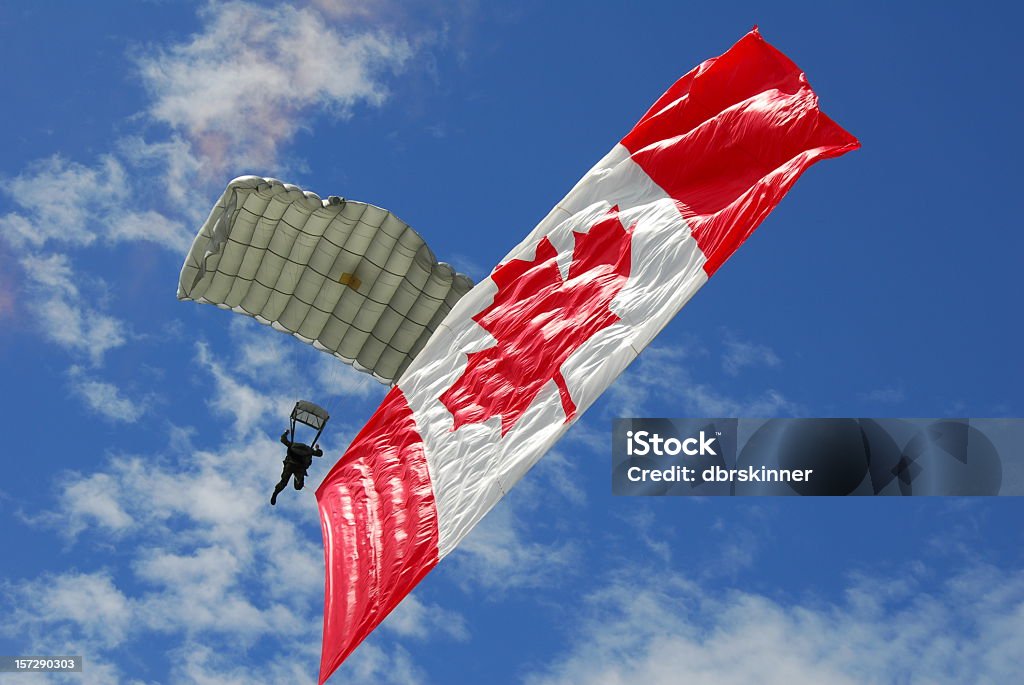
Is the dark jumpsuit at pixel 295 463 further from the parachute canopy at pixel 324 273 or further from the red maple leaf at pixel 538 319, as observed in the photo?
the red maple leaf at pixel 538 319

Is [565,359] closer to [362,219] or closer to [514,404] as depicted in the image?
[514,404]

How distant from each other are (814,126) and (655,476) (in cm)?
613

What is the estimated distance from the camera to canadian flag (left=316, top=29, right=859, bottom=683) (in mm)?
13062

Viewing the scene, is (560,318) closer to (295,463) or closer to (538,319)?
(538,319)

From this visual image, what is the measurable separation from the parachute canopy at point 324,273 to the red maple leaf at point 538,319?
518 cm

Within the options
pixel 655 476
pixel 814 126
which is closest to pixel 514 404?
pixel 814 126

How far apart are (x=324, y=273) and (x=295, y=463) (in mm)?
2710

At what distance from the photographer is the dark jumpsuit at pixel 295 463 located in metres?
19.9

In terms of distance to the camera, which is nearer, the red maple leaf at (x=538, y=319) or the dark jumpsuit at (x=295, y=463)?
the red maple leaf at (x=538, y=319)

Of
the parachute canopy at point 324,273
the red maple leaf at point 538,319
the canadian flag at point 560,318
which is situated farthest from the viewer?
the parachute canopy at point 324,273

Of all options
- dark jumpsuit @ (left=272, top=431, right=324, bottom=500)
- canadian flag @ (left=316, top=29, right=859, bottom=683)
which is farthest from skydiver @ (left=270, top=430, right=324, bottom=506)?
canadian flag @ (left=316, top=29, right=859, bottom=683)

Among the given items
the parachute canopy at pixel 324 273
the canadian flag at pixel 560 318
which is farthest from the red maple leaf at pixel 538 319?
the parachute canopy at pixel 324 273

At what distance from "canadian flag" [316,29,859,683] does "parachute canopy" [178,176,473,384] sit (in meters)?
4.86

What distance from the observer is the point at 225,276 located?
20609 millimetres
